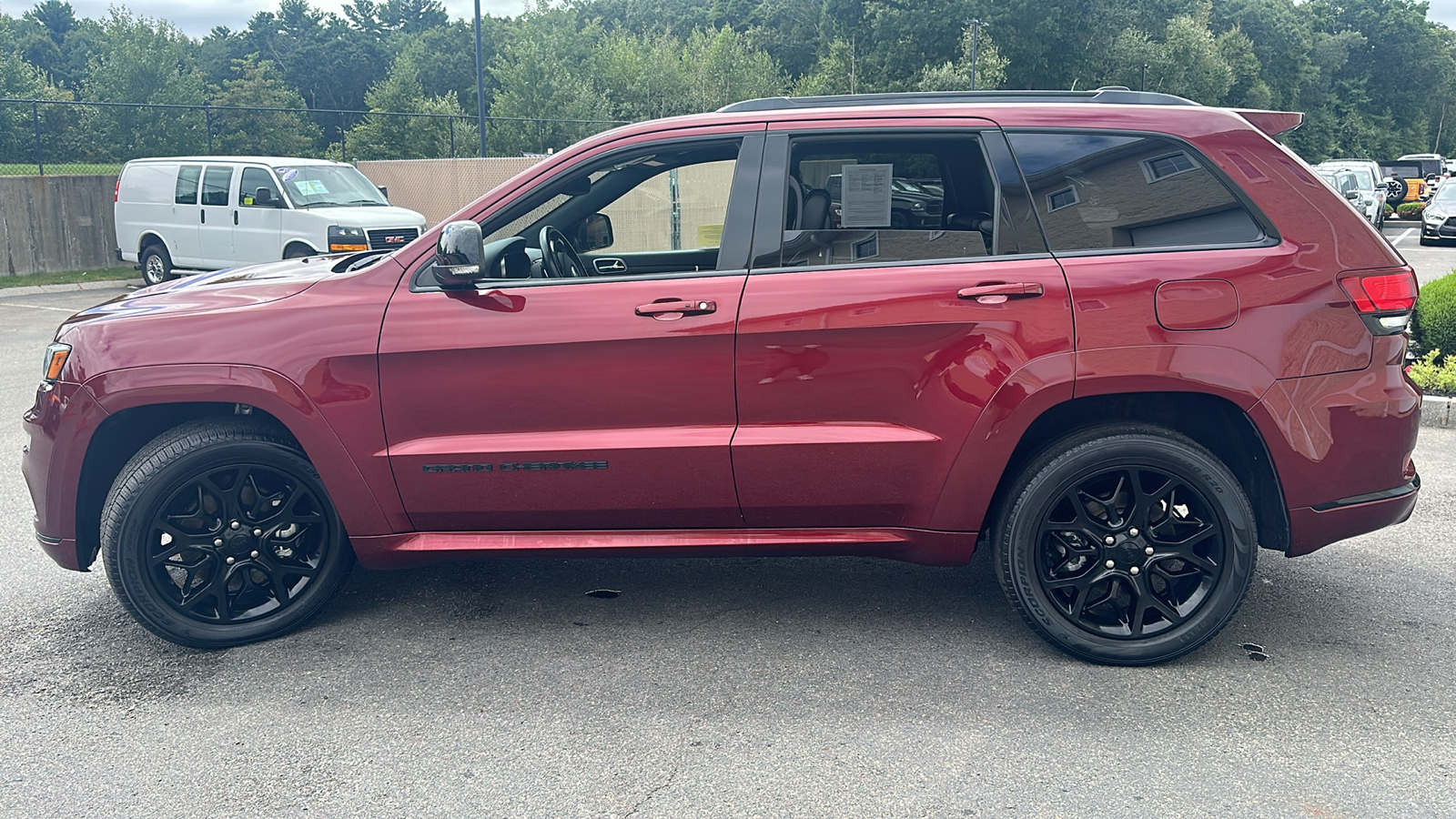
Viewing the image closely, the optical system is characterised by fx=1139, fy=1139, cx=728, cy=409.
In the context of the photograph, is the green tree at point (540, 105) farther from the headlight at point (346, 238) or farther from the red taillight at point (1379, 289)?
the red taillight at point (1379, 289)

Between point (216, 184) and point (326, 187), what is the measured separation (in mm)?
1675

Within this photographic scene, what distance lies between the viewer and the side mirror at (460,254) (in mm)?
3627

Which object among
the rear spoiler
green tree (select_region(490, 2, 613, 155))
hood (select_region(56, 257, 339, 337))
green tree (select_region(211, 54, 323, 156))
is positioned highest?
green tree (select_region(490, 2, 613, 155))

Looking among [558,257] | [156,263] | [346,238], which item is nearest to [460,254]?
[558,257]

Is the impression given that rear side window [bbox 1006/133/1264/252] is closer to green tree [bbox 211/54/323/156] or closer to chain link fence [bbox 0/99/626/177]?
chain link fence [bbox 0/99/626/177]

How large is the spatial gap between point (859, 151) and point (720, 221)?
0.53m

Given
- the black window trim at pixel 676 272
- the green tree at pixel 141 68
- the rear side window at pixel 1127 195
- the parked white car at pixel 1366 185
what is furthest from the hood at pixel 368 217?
the parked white car at pixel 1366 185

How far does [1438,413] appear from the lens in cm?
745

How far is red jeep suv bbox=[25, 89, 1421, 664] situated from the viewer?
3.64 m

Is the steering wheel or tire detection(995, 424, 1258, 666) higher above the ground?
the steering wheel

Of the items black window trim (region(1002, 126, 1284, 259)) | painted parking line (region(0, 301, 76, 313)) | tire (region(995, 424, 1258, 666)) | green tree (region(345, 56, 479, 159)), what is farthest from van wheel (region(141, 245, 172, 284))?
tire (region(995, 424, 1258, 666))

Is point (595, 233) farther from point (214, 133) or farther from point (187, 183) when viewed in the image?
point (214, 133)

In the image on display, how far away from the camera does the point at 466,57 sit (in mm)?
81562

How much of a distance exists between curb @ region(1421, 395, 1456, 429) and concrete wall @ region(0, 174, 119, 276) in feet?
60.0
